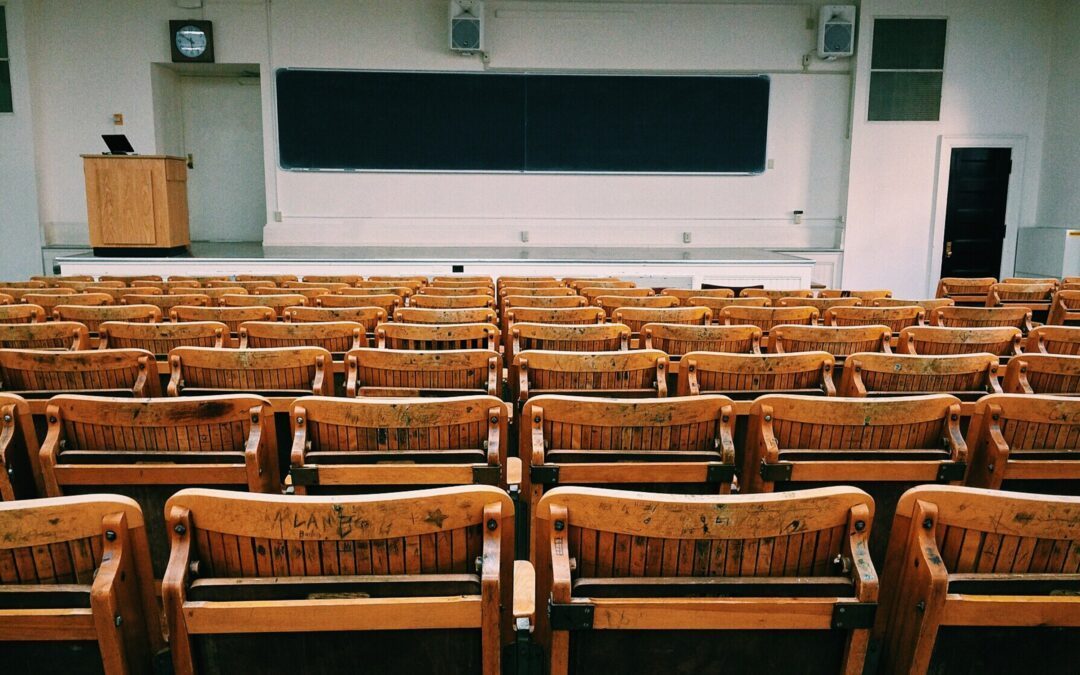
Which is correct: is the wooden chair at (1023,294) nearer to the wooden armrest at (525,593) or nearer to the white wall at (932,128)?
the white wall at (932,128)

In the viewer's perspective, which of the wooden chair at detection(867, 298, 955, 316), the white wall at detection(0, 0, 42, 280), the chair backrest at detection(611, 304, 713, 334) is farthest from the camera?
the white wall at detection(0, 0, 42, 280)

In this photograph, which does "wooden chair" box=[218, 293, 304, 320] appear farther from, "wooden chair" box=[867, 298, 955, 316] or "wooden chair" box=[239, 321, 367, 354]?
"wooden chair" box=[867, 298, 955, 316]

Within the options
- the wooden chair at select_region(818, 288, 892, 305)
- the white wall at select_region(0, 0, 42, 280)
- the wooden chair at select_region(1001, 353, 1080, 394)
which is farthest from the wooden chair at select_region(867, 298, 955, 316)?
the white wall at select_region(0, 0, 42, 280)

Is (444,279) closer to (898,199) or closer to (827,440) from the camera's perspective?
(827,440)

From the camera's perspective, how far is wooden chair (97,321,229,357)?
3.33m

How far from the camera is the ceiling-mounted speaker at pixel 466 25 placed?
9.44 meters

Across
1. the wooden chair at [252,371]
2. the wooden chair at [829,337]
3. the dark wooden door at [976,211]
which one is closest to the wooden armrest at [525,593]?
the wooden chair at [252,371]

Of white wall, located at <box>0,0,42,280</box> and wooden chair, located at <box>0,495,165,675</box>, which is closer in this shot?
wooden chair, located at <box>0,495,165,675</box>

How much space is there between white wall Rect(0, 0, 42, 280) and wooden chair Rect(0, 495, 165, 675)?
1028 centimetres

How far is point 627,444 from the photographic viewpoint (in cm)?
209

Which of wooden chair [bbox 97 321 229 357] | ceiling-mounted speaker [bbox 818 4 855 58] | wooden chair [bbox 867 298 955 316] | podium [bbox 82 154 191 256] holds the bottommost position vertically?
wooden chair [bbox 97 321 229 357]

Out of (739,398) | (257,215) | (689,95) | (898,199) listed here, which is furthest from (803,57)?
(739,398)

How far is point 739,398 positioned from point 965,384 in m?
0.86

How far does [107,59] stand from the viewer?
969cm
